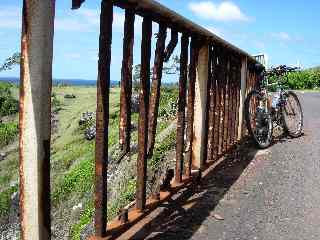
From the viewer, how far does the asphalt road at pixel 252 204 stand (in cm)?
399

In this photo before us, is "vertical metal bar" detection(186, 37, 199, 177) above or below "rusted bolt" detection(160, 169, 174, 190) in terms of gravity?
above

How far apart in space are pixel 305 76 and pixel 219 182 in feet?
126

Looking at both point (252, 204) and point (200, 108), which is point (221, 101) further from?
point (252, 204)

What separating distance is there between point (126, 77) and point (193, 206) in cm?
174

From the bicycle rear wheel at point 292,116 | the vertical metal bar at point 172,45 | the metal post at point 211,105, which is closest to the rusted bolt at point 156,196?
the vertical metal bar at point 172,45

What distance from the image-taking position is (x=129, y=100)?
3.28 meters

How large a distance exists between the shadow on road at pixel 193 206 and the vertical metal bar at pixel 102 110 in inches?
23.4

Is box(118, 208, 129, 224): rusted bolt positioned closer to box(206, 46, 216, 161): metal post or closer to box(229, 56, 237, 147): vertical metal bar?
box(206, 46, 216, 161): metal post

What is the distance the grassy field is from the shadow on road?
137 cm

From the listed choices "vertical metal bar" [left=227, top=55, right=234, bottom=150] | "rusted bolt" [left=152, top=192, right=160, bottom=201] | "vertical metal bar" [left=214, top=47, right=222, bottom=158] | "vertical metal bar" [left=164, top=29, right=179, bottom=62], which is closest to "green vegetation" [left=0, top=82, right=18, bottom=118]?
"vertical metal bar" [left=227, top=55, right=234, bottom=150]

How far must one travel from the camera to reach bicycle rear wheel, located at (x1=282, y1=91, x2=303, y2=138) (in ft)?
A: 30.7

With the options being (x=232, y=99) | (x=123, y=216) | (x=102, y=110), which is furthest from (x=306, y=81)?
(x=102, y=110)

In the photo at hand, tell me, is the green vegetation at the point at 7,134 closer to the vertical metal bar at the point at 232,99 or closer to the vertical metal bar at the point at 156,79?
the vertical metal bar at the point at 232,99

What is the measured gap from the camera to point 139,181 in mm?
3717
